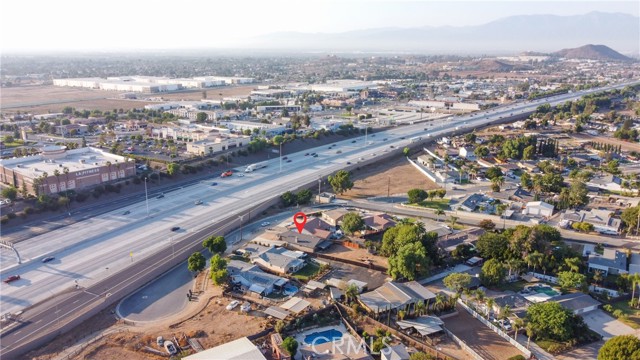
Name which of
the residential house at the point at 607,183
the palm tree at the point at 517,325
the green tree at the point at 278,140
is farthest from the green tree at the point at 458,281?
the green tree at the point at 278,140

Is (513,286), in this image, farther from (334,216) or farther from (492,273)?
(334,216)

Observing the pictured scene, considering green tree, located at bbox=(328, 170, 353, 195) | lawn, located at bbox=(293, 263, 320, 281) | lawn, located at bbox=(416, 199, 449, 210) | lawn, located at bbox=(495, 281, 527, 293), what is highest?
green tree, located at bbox=(328, 170, 353, 195)

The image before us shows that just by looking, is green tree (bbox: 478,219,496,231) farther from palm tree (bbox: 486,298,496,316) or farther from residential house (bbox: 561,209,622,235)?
palm tree (bbox: 486,298,496,316)

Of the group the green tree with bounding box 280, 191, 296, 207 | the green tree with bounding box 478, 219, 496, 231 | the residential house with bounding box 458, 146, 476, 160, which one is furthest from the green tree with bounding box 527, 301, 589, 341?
the residential house with bounding box 458, 146, 476, 160

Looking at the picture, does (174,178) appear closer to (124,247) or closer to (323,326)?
(124,247)

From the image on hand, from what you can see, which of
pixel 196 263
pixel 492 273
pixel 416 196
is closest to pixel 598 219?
pixel 416 196

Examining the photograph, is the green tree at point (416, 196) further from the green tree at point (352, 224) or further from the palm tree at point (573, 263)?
the palm tree at point (573, 263)
